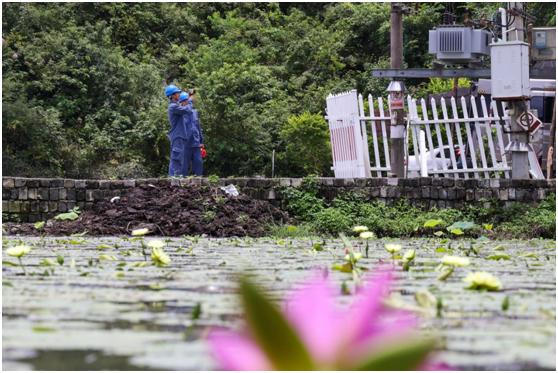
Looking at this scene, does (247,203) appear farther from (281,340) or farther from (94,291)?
(281,340)

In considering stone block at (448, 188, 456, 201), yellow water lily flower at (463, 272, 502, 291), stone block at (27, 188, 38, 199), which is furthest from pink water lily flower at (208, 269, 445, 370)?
stone block at (27, 188, 38, 199)

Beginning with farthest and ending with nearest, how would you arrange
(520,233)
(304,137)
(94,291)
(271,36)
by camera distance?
(271,36) < (304,137) < (520,233) < (94,291)

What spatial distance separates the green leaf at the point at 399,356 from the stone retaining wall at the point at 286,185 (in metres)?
11.2

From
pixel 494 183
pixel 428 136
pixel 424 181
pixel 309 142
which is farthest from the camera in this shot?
pixel 309 142

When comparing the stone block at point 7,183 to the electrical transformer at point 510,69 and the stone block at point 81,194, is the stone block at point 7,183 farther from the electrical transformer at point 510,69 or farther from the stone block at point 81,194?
the electrical transformer at point 510,69

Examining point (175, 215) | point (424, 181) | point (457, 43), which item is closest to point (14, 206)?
point (175, 215)

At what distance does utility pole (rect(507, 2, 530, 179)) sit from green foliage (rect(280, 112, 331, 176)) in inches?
299

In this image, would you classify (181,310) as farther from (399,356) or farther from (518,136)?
(518,136)

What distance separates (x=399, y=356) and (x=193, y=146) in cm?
1544

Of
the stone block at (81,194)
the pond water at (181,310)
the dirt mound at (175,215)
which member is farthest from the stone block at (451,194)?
the pond water at (181,310)

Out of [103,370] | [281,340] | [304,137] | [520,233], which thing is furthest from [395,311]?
[304,137]

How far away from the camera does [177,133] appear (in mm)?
15938

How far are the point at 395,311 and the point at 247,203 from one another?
30.0ft

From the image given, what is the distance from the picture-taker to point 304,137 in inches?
831
